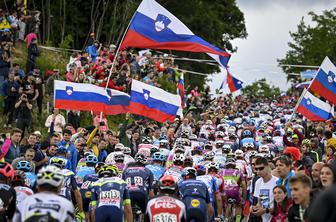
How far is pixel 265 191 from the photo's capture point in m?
14.8

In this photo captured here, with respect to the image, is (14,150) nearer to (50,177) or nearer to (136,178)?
(136,178)

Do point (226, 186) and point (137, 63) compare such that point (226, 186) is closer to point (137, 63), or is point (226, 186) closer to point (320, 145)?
point (320, 145)

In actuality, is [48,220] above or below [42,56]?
below

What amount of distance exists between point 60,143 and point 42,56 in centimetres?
1771

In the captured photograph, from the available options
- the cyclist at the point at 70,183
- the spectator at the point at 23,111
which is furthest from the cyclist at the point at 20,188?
the spectator at the point at 23,111

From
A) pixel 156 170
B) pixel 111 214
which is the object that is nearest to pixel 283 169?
pixel 111 214

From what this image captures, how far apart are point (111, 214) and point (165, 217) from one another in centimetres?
229

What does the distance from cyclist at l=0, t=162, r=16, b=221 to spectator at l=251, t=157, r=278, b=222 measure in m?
3.94

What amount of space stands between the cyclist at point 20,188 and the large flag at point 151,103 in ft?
33.2

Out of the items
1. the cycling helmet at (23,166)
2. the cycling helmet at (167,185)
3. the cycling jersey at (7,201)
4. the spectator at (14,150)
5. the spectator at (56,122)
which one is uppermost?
the spectator at (56,122)

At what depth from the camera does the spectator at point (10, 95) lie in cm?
2658

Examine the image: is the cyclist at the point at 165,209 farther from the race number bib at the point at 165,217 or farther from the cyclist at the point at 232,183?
the cyclist at the point at 232,183

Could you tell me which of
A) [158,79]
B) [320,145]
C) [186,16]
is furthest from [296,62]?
[320,145]

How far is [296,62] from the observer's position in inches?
5064
